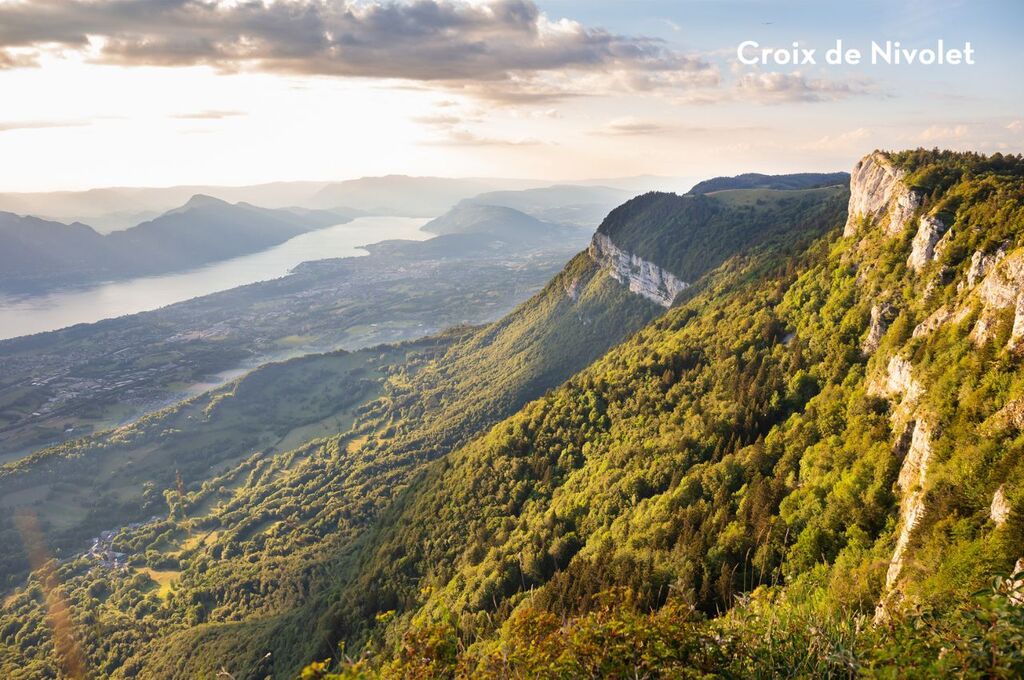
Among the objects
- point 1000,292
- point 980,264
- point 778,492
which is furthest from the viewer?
point 778,492

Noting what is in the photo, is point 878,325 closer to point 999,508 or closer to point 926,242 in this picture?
point 926,242

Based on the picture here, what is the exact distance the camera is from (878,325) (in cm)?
4400

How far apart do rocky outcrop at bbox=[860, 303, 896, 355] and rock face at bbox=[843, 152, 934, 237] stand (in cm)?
1397

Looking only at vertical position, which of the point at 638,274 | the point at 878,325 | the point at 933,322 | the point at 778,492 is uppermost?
the point at 933,322

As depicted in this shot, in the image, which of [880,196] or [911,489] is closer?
[911,489]

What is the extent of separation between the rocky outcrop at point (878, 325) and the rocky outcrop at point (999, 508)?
27.1 metres

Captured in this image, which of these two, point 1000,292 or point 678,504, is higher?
point 1000,292

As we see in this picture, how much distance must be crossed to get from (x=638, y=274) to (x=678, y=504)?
4939 inches

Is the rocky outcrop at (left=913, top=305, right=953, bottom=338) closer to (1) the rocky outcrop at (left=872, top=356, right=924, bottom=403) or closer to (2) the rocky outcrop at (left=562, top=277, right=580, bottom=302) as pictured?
(1) the rocky outcrop at (left=872, top=356, right=924, bottom=403)

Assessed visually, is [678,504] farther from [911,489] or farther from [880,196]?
[880,196]

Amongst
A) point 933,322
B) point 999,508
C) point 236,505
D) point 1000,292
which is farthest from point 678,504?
point 236,505

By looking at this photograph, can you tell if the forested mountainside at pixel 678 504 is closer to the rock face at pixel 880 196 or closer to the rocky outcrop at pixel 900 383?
the rocky outcrop at pixel 900 383

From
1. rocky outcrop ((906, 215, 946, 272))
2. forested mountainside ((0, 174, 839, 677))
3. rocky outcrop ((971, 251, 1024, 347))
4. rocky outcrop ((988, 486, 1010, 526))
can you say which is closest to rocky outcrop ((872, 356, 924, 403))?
rocky outcrop ((971, 251, 1024, 347))

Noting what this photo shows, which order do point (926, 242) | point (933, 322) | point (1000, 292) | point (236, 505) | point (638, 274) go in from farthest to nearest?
1. point (638, 274)
2. point (236, 505)
3. point (926, 242)
4. point (933, 322)
5. point (1000, 292)
